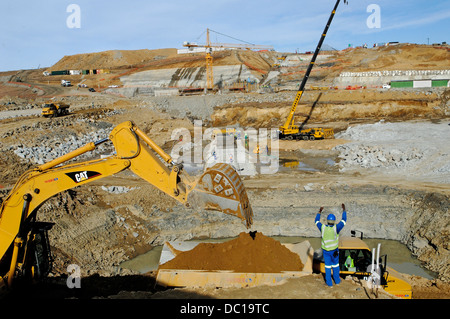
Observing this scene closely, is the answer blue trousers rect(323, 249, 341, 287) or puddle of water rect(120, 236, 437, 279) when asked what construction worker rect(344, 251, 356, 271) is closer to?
blue trousers rect(323, 249, 341, 287)

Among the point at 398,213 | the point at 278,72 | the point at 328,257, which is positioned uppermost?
the point at 278,72

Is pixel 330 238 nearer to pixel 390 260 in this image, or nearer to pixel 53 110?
pixel 390 260

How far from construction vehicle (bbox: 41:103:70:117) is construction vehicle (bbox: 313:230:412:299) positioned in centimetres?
3051

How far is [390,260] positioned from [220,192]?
8675 millimetres

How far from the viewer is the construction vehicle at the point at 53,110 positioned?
3247 cm

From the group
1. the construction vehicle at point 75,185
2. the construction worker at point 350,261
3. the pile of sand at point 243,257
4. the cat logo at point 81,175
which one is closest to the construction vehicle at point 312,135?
the pile of sand at point 243,257

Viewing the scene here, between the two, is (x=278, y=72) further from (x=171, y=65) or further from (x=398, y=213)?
(x=398, y=213)

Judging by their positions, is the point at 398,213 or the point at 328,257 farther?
the point at 398,213

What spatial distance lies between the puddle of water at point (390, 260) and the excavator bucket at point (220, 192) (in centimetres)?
645

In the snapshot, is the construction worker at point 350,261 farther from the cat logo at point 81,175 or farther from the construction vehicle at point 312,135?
the construction vehicle at point 312,135

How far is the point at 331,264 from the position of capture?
7.76 m

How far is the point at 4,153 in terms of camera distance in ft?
74.4

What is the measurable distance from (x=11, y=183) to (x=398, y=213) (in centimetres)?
1932
